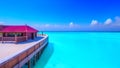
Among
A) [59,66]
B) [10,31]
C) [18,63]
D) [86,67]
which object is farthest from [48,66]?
[10,31]

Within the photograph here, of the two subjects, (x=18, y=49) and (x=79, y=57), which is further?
(x=79, y=57)

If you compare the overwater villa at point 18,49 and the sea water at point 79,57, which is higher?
the overwater villa at point 18,49

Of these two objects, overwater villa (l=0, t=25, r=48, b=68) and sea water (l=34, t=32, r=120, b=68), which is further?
sea water (l=34, t=32, r=120, b=68)

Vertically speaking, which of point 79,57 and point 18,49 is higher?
point 18,49

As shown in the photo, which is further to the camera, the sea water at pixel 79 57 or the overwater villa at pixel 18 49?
the sea water at pixel 79 57

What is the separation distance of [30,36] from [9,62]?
1541 cm

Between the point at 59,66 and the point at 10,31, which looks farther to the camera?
the point at 10,31

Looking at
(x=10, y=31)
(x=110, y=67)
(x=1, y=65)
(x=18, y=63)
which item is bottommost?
(x=110, y=67)

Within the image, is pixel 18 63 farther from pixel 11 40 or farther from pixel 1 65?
pixel 11 40

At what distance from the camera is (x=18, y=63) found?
7.93 meters

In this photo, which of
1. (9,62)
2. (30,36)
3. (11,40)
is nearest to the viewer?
(9,62)

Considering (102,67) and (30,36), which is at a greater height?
(30,36)

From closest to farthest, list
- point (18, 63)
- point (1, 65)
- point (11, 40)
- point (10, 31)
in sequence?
1. point (1, 65)
2. point (18, 63)
3. point (11, 40)
4. point (10, 31)

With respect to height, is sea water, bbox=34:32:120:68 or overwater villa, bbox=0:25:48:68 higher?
overwater villa, bbox=0:25:48:68
